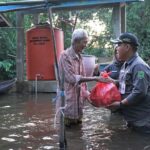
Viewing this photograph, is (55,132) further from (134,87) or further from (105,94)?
(134,87)

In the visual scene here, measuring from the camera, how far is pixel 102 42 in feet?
66.0

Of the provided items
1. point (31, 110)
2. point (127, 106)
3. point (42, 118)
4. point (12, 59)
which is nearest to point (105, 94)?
point (127, 106)

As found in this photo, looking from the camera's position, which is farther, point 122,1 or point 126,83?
point 122,1

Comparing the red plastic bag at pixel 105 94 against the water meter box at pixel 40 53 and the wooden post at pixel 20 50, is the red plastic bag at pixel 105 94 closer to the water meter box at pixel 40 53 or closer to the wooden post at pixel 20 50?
the water meter box at pixel 40 53

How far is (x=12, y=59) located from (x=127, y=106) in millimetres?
10538

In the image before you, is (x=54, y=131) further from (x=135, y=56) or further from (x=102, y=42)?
(x=102, y=42)

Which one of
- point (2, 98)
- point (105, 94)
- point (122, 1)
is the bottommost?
point (2, 98)

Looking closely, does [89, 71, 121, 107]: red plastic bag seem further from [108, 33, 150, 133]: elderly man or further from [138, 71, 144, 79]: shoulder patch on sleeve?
[138, 71, 144, 79]: shoulder patch on sleeve

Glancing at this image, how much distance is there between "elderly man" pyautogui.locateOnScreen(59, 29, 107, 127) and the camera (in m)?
6.74

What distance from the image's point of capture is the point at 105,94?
20.1ft

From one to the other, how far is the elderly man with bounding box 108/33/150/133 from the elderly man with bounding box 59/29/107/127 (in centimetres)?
76

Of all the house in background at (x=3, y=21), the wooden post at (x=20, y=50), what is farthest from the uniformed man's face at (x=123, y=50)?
the wooden post at (x=20, y=50)

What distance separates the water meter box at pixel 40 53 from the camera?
1279 cm

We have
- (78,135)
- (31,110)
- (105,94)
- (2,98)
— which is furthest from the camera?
(2,98)
